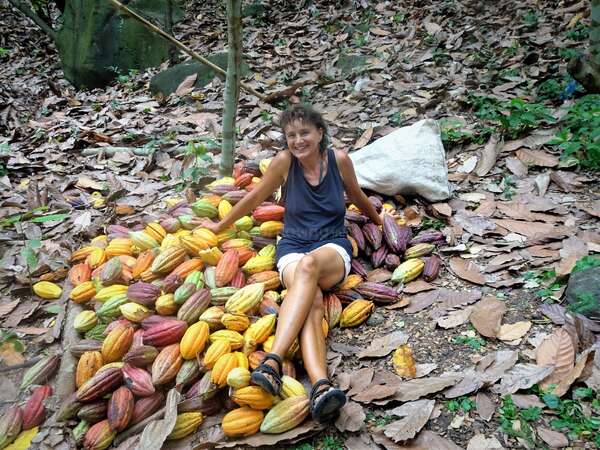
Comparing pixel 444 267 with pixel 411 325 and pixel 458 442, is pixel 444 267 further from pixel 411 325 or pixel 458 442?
pixel 458 442

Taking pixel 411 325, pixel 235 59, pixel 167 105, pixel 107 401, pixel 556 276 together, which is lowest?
pixel 107 401

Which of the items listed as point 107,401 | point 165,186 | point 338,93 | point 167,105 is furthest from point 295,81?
point 107,401

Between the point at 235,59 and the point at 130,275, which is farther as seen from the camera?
the point at 235,59

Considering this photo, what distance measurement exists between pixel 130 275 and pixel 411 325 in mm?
1567

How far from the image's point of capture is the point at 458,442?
1854mm

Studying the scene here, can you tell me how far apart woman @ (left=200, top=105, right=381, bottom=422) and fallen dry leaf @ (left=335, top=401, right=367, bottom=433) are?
0.57 ft

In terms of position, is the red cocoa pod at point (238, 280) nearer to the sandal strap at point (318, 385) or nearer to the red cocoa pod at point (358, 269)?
the red cocoa pod at point (358, 269)

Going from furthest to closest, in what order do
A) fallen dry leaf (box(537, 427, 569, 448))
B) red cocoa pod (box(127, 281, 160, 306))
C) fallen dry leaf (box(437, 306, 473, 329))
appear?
1. red cocoa pod (box(127, 281, 160, 306))
2. fallen dry leaf (box(437, 306, 473, 329))
3. fallen dry leaf (box(537, 427, 569, 448))

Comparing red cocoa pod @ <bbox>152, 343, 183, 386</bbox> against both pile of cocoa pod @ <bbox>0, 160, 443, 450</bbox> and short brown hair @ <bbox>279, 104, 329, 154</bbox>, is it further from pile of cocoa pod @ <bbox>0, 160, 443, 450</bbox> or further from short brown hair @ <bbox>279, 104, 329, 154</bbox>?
short brown hair @ <bbox>279, 104, 329, 154</bbox>

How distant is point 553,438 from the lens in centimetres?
176

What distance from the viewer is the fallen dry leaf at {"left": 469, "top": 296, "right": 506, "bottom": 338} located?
7.55 ft

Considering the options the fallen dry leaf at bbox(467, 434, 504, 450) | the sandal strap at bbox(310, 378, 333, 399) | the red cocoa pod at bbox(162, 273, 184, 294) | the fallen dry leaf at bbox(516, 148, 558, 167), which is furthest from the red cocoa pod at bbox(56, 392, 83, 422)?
the fallen dry leaf at bbox(516, 148, 558, 167)

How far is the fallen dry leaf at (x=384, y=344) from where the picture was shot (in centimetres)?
233

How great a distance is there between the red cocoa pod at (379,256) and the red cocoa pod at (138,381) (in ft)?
4.77
